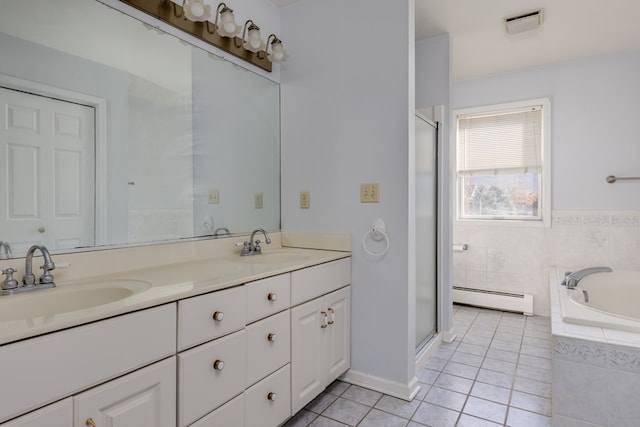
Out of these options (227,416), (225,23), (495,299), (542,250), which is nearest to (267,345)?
(227,416)

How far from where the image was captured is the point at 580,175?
10.9 ft

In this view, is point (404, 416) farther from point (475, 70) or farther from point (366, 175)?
point (475, 70)

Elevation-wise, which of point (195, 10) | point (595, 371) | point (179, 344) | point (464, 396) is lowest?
point (464, 396)

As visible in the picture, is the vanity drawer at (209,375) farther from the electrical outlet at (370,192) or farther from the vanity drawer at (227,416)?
the electrical outlet at (370,192)

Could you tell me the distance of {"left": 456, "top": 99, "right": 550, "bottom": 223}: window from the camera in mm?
3539

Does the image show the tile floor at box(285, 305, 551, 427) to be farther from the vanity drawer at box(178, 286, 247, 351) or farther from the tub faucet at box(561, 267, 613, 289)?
the vanity drawer at box(178, 286, 247, 351)

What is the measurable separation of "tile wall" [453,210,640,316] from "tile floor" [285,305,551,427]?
0.90 metres

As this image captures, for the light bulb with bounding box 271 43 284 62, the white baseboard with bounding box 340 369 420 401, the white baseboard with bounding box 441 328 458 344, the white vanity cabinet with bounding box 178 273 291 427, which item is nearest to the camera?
the white vanity cabinet with bounding box 178 273 291 427

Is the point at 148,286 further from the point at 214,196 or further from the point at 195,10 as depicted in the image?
the point at 195,10

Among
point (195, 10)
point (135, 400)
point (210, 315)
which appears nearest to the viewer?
point (135, 400)

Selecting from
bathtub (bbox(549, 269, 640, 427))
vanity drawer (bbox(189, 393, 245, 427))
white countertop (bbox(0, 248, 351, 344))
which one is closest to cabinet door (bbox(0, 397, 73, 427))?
white countertop (bbox(0, 248, 351, 344))

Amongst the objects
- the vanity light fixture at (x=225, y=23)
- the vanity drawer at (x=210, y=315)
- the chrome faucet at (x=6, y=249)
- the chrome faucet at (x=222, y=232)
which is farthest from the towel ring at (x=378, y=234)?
the chrome faucet at (x=6, y=249)

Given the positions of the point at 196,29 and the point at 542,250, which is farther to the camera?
the point at 542,250

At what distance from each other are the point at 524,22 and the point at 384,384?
265cm
